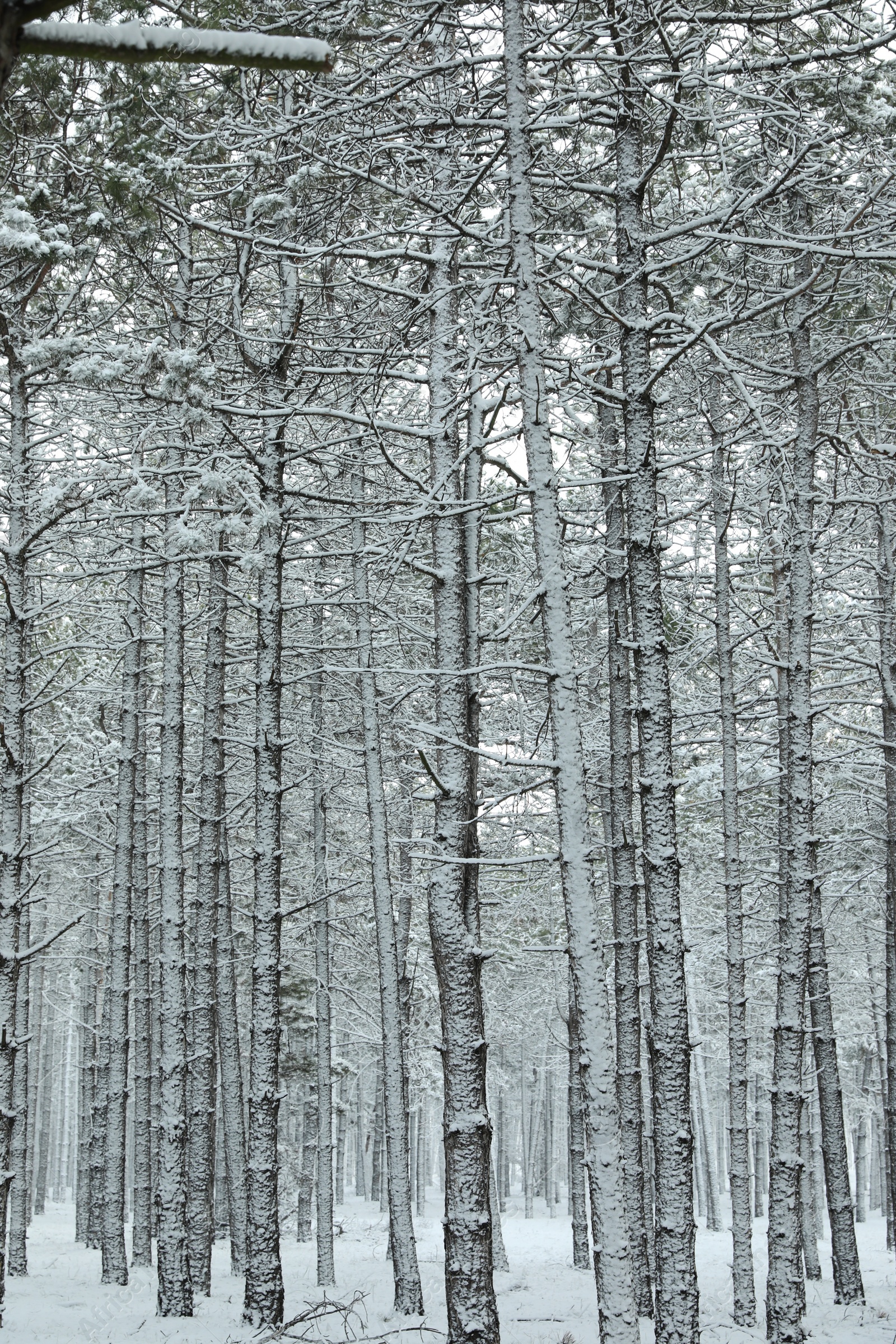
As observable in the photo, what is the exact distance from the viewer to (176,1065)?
31.6 feet

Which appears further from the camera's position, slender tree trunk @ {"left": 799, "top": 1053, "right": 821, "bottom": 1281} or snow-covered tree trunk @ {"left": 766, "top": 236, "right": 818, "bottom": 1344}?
slender tree trunk @ {"left": 799, "top": 1053, "right": 821, "bottom": 1281}

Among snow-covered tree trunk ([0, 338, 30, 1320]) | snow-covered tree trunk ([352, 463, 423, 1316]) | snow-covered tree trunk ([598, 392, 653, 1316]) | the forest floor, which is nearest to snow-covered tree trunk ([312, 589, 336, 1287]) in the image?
the forest floor

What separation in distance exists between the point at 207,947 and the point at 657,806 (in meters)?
9.63

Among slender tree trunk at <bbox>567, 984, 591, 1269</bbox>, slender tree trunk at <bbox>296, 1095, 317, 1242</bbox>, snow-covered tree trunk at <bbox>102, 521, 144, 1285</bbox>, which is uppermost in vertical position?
snow-covered tree trunk at <bbox>102, 521, 144, 1285</bbox>

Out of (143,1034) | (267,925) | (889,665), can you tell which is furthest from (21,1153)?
(889,665)

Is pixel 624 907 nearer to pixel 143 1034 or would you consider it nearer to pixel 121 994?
pixel 121 994

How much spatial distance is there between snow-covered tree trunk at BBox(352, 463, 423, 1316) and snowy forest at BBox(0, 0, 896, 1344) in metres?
0.07

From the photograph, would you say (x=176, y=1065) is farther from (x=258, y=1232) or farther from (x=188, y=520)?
(x=188, y=520)

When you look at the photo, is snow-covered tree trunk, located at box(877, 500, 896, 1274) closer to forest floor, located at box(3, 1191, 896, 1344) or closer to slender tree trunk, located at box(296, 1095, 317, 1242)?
forest floor, located at box(3, 1191, 896, 1344)

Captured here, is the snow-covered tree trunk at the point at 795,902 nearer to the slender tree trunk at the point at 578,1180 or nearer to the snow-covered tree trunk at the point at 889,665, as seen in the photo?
the snow-covered tree trunk at the point at 889,665

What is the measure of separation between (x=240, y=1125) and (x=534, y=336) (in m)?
12.4

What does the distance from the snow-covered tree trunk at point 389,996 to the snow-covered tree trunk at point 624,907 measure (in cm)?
240

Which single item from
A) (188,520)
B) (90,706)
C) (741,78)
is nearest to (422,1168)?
(90,706)

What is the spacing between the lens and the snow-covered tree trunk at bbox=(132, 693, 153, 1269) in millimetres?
15484
